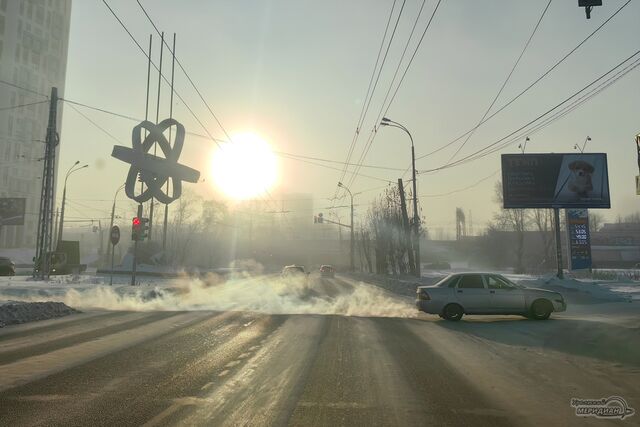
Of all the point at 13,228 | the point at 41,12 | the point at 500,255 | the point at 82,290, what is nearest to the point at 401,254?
the point at 82,290

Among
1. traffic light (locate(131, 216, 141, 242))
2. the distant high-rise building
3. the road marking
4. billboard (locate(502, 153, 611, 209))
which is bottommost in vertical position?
the road marking

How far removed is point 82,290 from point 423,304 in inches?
674

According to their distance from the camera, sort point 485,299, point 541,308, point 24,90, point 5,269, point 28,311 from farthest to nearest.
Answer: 1. point 24,90
2. point 5,269
3. point 485,299
4. point 541,308
5. point 28,311

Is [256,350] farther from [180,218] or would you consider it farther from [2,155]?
[2,155]

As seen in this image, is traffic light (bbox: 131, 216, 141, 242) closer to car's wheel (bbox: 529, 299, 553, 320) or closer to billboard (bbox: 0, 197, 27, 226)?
car's wheel (bbox: 529, 299, 553, 320)

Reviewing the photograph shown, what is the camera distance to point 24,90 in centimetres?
9638

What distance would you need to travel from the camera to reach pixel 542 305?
1401cm

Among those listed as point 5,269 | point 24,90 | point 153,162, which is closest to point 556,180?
point 153,162

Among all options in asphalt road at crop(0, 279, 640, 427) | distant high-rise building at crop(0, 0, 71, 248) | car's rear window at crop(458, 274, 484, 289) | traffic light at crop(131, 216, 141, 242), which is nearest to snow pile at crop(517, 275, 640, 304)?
car's rear window at crop(458, 274, 484, 289)

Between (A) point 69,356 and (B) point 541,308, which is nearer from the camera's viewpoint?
(A) point 69,356

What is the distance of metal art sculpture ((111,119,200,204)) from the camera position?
28.7m

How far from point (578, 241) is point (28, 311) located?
3667 cm

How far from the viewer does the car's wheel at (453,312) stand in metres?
14.2

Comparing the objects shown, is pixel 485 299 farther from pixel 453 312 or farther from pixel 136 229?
pixel 136 229
